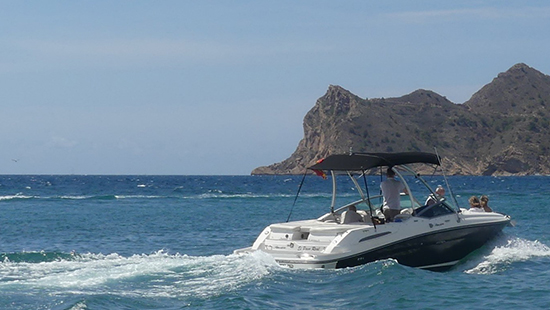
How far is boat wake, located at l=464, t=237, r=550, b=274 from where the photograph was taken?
1625cm

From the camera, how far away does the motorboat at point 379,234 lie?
47.8 ft

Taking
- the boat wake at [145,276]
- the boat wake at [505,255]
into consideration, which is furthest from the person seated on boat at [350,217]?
the boat wake at [505,255]

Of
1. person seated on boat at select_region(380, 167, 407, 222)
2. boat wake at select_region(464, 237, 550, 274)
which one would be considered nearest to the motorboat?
person seated on boat at select_region(380, 167, 407, 222)

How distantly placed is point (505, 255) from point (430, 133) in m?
150

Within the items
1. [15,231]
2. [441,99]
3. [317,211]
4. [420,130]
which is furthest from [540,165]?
[15,231]

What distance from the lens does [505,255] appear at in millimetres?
17562

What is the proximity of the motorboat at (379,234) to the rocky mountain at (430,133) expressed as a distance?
13427 cm

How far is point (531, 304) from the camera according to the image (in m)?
12.4

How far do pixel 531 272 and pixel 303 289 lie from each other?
5.30 m

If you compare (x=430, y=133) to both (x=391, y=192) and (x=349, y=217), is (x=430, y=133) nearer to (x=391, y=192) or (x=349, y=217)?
(x=391, y=192)

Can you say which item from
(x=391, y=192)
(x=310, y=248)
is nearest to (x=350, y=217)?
(x=391, y=192)

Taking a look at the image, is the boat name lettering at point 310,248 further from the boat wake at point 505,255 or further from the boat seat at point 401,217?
Result: the boat wake at point 505,255

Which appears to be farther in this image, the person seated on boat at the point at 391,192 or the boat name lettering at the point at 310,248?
the person seated on boat at the point at 391,192

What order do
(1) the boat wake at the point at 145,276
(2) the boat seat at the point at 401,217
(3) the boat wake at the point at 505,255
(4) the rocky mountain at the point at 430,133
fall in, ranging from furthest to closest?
(4) the rocky mountain at the point at 430,133 < (3) the boat wake at the point at 505,255 < (2) the boat seat at the point at 401,217 < (1) the boat wake at the point at 145,276
